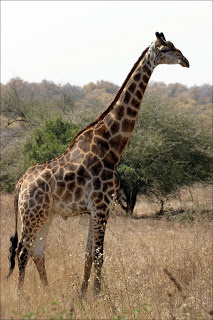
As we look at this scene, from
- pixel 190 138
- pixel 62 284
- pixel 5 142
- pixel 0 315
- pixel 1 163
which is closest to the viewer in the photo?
pixel 0 315

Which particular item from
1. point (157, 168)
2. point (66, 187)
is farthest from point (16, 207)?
point (157, 168)

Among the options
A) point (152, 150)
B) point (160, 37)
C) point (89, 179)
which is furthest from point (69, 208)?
point (152, 150)

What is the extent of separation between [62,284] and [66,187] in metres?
1.21

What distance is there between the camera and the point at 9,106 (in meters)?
27.5

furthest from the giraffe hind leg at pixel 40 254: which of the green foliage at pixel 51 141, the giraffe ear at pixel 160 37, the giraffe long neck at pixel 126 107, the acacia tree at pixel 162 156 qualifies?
the acacia tree at pixel 162 156

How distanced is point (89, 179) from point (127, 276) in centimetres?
157

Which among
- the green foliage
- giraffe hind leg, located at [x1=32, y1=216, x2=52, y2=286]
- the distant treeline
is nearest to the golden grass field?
giraffe hind leg, located at [x1=32, y1=216, x2=52, y2=286]

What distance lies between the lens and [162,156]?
50.3ft

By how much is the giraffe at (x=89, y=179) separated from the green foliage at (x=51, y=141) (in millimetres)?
6883

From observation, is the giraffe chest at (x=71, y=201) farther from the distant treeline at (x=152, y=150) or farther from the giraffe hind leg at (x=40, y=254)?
the distant treeline at (x=152, y=150)

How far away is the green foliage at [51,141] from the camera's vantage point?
539 inches

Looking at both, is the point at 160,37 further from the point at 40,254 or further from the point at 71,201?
the point at 40,254

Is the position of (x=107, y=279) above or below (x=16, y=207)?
below

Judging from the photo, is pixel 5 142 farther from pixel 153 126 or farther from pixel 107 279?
pixel 107 279
